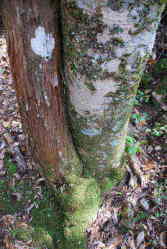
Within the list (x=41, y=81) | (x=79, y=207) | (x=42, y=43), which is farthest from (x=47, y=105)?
(x=79, y=207)

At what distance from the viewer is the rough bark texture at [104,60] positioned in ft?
4.02

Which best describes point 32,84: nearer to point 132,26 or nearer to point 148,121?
point 132,26

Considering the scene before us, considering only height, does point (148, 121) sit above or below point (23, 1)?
below

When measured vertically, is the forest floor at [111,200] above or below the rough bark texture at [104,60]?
below

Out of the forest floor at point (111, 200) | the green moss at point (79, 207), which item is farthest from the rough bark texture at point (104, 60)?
the forest floor at point (111, 200)

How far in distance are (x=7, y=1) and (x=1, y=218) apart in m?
2.06

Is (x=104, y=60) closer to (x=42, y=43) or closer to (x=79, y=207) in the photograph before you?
(x=42, y=43)

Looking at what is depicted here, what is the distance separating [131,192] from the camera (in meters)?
2.66

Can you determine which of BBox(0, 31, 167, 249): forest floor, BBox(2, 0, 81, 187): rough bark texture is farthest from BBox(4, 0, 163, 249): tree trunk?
BBox(0, 31, 167, 249): forest floor

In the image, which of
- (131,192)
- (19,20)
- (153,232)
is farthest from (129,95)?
(153,232)

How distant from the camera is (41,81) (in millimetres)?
1547

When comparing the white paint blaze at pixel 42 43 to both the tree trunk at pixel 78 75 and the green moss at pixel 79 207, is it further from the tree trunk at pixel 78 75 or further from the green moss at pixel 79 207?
the green moss at pixel 79 207

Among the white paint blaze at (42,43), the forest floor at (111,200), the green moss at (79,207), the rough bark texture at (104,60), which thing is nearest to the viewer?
the rough bark texture at (104,60)

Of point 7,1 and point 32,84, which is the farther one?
point 32,84
